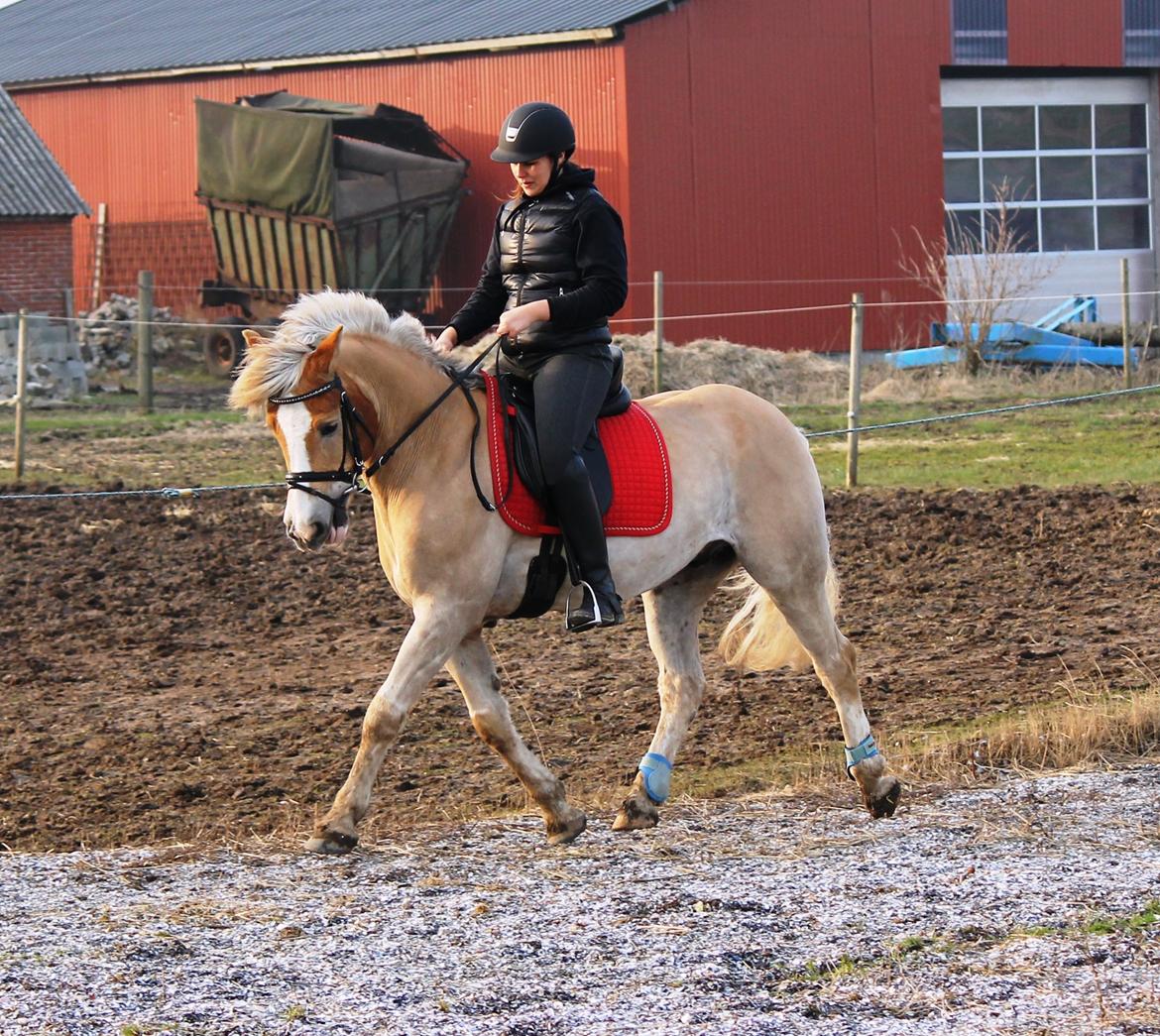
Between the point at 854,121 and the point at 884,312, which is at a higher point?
the point at 854,121

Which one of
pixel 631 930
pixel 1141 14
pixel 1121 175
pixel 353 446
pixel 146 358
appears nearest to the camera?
pixel 631 930

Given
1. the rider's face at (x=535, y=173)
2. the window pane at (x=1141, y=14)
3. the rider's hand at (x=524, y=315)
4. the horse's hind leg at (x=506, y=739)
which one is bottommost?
the horse's hind leg at (x=506, y=739)

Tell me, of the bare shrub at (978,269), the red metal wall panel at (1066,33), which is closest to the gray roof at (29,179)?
the bare shrub at (978,269)

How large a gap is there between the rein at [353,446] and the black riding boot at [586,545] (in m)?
0.26

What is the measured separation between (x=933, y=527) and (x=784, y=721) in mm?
4989

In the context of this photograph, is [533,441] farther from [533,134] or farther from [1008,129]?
[1008,129]

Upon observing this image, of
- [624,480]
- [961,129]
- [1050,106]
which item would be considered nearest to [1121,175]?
[1050,106]

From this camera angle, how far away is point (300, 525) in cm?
562

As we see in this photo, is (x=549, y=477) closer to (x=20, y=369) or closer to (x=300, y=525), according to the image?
(x=300, y=525)

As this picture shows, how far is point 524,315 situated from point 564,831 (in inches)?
70.5

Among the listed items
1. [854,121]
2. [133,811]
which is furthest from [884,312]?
[133,811]

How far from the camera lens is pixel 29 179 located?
28547mm

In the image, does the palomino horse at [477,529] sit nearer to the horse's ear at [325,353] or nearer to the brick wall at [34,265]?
the horse's ear at [325,353]

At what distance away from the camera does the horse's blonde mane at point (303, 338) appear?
576cm
